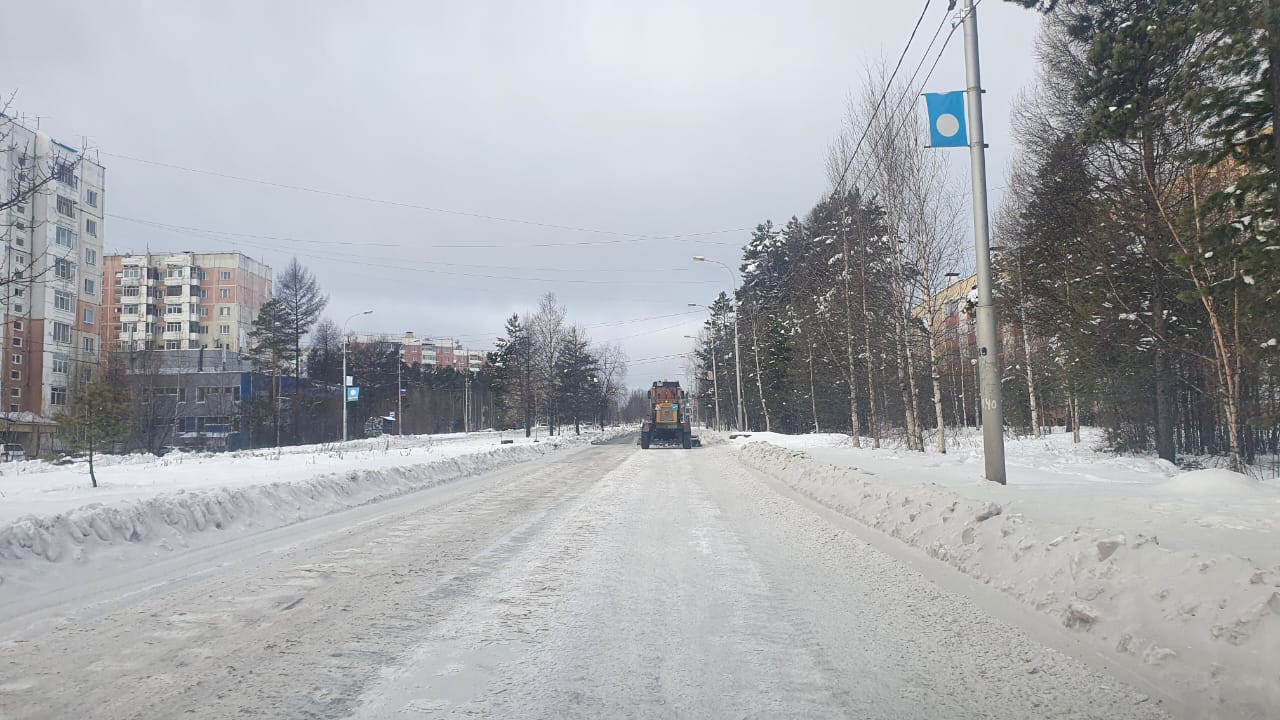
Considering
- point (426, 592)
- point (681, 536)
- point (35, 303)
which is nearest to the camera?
point (426, 592)

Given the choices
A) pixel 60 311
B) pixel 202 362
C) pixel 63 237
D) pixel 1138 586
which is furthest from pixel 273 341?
pixel 1138 586

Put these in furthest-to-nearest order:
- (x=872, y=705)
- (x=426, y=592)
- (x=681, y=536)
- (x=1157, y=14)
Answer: (x=1157, y=14) → (x=681, y=536) → (x=426, y=592) → (x=872, y=705)

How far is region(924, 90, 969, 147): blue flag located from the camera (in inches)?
432

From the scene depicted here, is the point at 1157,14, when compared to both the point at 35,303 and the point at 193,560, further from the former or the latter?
the point at 35,303

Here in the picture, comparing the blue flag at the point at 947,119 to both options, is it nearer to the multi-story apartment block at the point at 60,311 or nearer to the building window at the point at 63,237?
the multi-story apartment block at the point at 60,311

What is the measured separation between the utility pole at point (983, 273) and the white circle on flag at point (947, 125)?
1.05ft

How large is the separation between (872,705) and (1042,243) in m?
20.2

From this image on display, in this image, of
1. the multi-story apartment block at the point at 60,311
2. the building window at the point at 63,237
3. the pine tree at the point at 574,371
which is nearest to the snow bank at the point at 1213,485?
the pine tree at the point at 574,371

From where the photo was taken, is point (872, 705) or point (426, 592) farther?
point (426, 592)

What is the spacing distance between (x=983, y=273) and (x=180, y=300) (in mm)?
94817

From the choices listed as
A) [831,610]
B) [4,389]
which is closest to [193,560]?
[831,610]

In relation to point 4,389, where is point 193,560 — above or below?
below

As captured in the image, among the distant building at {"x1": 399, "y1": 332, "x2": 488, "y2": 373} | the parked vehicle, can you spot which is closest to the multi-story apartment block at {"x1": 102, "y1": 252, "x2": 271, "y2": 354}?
the parked vehicle

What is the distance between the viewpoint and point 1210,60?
8.37 metres
